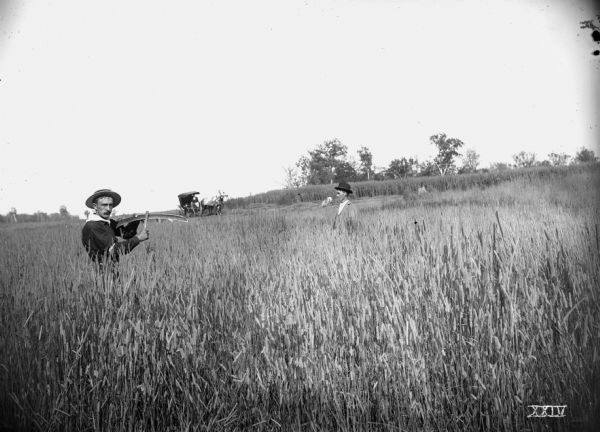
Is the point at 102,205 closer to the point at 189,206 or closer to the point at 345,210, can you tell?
the point at 345,210

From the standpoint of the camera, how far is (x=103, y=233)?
3.09m

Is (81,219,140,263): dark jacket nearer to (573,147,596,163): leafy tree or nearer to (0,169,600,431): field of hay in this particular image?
(0,169,600,431): field of hay

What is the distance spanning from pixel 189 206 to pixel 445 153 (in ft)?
156

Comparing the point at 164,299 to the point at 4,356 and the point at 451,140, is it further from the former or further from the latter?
the point at 451,140

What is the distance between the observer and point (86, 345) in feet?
7.47

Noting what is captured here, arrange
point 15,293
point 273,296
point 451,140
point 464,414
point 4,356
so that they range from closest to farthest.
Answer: point 464,414 < point 4,356 < point 15,293 < point 273,296 < point 451,140

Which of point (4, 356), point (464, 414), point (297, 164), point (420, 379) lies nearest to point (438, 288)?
point (420, 379)

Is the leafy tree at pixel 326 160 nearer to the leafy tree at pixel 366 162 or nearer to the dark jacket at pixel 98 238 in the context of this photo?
the leafy tree at pixel 366 162

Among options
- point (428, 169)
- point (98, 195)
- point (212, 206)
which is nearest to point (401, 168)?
point (428, 169)

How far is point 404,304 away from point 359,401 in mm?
637

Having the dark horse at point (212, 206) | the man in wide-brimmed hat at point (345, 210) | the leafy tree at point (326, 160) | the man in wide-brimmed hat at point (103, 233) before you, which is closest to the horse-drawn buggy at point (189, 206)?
the dark horse at point (212, 206)

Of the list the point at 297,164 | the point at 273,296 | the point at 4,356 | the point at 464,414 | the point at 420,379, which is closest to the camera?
the point at 464,414

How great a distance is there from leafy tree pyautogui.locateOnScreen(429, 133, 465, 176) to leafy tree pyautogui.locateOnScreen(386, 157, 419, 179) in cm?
385

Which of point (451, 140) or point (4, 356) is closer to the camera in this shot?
A: point (4, 356)
